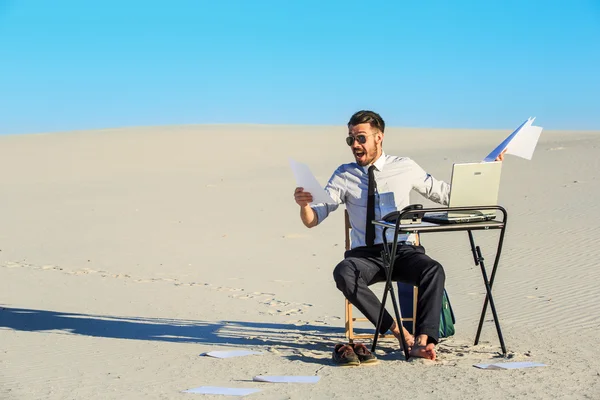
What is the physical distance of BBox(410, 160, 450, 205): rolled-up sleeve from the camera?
5.77 metres

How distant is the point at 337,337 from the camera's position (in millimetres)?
6418

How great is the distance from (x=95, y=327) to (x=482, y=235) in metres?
7.56

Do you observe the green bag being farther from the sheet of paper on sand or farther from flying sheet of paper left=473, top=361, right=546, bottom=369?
the sheet of paper on sand

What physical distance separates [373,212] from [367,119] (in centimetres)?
61

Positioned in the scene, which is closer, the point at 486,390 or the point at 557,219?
the point at 486,390

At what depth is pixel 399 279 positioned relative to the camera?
5.61 m

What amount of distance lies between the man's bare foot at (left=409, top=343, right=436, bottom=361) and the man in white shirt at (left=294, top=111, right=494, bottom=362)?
0.05ft

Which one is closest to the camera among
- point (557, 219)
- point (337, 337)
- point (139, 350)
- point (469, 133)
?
point (139, 350)

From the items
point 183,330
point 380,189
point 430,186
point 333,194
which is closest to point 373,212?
point 380,189

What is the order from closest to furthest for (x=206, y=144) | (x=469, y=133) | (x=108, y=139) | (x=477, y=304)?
(x=477, y=304)
(x=206, y=144)
(x=108, y=139)
(x=469, y=133)

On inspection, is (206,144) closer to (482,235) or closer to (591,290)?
(482,235)

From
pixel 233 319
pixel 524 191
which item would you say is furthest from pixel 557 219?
pixel 233 319

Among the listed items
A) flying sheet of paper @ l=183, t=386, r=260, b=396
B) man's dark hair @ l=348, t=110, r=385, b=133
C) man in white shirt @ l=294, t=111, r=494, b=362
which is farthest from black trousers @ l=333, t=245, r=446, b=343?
flying sheet of paper @ l=183, t=386, r=260, b=396

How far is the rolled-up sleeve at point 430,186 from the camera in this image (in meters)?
5.77
